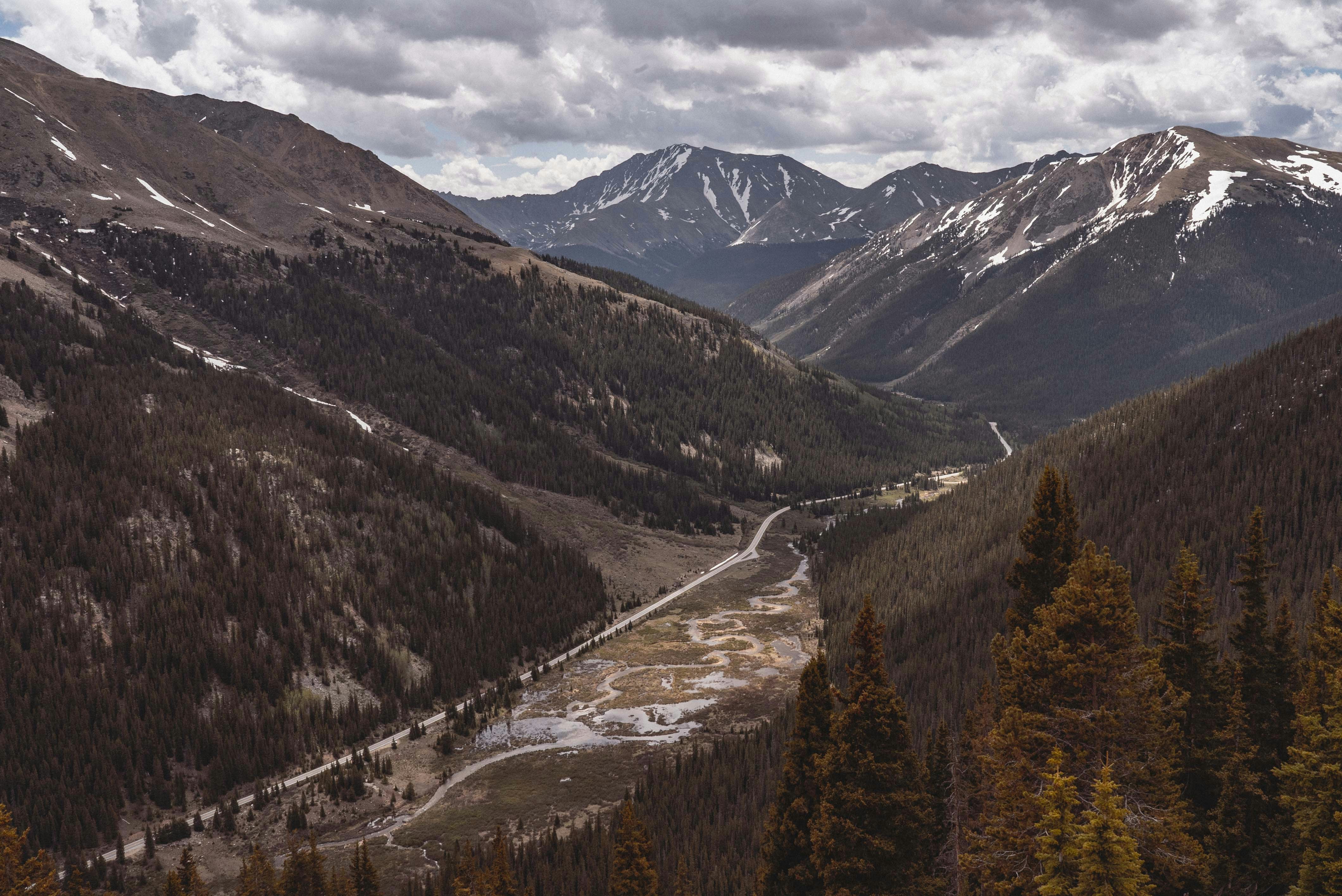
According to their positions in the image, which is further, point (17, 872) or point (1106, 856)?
point (17, 872)

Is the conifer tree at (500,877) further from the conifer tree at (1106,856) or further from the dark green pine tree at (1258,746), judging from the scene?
the dark green pine tree at (1258,746)

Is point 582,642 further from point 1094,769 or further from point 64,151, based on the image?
point 64,151

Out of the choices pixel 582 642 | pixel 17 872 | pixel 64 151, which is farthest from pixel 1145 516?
pixel 64 151

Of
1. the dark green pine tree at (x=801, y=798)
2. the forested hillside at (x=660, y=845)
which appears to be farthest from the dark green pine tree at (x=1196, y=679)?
Answer: the forested hillside at (x=660, y=845)

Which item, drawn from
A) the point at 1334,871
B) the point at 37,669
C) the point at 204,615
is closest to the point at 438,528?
the point at 204,615

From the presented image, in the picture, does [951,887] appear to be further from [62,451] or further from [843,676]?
[62,451]
